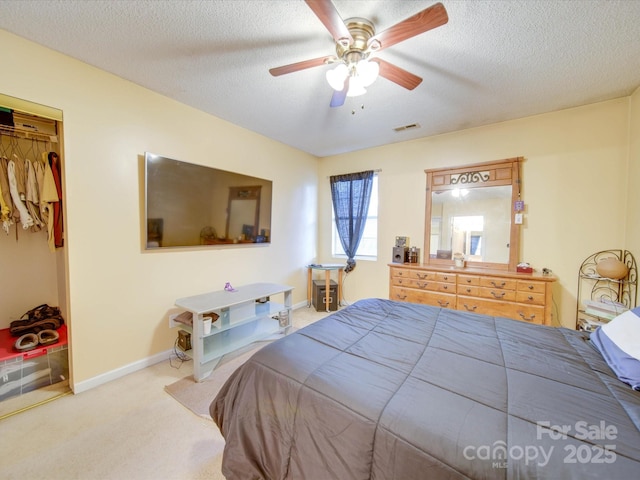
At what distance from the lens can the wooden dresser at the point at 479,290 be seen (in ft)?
8.09

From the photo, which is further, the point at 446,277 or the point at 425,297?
the point at 425,297

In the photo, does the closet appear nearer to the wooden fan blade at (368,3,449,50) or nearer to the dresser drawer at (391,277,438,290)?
the wooden fan blade at (368,3,449,50)

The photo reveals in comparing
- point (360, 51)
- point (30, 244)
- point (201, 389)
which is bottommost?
point (201, 389)

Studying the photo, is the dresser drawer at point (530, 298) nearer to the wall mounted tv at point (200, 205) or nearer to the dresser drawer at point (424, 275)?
the dresser drawer at point (424, 275)

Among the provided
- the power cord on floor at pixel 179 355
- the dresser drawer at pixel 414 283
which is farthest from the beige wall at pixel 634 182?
the power cord on floor at pixel 179 355

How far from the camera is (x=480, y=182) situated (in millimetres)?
3080

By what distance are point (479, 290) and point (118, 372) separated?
3661 mm

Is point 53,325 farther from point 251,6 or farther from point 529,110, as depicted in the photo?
point 529,110

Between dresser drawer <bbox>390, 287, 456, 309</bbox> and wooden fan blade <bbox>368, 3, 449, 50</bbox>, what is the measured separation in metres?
2.58

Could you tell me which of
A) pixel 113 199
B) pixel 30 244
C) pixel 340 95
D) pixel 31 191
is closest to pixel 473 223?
pixel 340 95

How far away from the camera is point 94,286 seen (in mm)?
2088

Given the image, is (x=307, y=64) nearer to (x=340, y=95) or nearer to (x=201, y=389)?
(x=340, y=95)

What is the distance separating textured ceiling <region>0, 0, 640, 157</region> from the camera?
1487mm

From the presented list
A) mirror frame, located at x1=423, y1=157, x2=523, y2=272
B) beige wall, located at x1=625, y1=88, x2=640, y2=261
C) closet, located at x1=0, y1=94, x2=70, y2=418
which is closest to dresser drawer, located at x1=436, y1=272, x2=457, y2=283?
mirror frame, located at x1=423, y1=157, x2=523, y2=272
